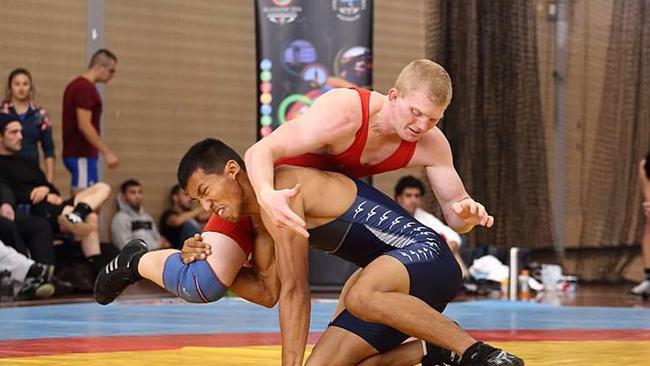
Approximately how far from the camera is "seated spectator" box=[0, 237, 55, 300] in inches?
327

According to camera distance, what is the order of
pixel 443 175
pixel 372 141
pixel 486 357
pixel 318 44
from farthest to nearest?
pixel 318 44 < pixel 443 175 < pixel 372 141 < pixel 486 357

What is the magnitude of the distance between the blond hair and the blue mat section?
2337mm

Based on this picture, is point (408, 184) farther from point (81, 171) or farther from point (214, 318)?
point (214, 318)

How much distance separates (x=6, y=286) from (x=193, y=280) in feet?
14.3

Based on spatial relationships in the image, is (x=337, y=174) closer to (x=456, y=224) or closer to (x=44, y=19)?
(x=456, y=224)

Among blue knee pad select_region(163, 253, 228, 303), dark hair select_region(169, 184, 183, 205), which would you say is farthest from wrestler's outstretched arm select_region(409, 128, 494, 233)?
dark hair select_region(169, 184, 183, 205)

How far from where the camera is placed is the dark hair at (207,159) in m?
4.01

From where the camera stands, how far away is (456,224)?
13.9ft

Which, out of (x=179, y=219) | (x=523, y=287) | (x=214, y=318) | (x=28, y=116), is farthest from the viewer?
(x=179, y=219)

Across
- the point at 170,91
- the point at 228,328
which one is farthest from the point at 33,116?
the point at 228,328

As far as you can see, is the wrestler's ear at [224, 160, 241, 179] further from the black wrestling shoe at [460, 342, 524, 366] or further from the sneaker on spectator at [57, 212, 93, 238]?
the sneaker on spectator at [57, 212, 93, 238]

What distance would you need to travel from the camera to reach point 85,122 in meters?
9.70

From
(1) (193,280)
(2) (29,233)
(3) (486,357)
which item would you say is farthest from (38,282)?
(3) (486,357)

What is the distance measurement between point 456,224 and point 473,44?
7422 millimetres
